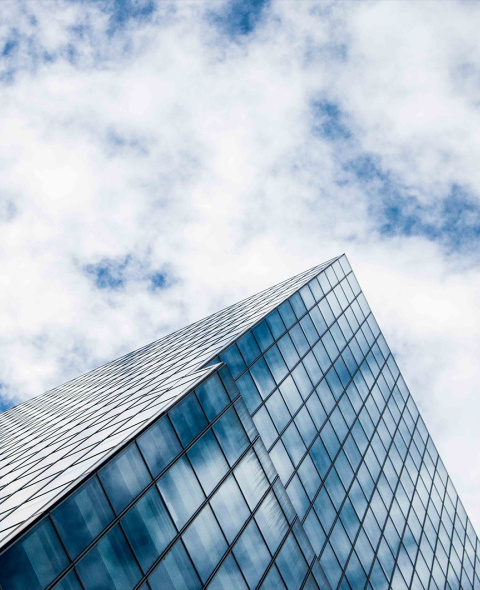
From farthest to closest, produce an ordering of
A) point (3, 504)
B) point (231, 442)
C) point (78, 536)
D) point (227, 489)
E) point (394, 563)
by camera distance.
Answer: point (394, 563), point (231, 442), point (227, 489), point (3, 504), point (78, 536)

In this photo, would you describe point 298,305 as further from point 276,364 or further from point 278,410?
point 278,410

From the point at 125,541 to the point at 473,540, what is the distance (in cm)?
4825

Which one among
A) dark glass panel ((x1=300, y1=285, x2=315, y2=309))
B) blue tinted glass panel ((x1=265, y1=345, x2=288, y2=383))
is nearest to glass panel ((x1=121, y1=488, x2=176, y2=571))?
blue tinted glass panel ((x1=265, y1=345, x2=288, y2=383))

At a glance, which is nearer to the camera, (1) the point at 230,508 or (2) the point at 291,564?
(1) the point at 230,508

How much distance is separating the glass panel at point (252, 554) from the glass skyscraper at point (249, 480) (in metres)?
0.07

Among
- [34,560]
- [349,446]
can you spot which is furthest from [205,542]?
[349,446]

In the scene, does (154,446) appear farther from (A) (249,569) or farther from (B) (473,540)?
(B) (473,540)

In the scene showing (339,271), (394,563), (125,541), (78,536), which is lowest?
(394,563)

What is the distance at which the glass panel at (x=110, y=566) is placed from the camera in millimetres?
12523

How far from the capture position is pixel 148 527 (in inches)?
585

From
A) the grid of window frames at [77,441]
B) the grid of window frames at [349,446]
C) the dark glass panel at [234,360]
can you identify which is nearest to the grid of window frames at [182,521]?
the grid of window frames at [77,441]

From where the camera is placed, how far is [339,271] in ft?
162

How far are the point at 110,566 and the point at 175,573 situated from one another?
2.47 metres

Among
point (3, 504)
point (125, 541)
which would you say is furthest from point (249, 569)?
point (3, 504)
